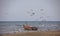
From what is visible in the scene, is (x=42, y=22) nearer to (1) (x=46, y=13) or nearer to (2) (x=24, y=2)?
(1) (x=46, y=13)

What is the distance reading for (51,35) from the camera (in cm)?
206

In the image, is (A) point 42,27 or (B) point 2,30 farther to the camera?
(A) point 42,27

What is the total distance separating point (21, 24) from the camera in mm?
2191

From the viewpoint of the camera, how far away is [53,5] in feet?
7.69

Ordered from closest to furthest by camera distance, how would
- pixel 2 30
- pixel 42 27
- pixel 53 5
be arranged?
pixel 2 30 < pixel 42 27 < pixel 53 5

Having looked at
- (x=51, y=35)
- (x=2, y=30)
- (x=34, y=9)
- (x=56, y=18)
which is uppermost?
(x=34, y=9)

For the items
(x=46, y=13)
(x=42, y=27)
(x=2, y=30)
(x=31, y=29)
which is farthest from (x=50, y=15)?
(x=2, y=30)

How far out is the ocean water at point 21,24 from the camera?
2.07 m

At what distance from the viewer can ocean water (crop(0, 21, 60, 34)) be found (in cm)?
207

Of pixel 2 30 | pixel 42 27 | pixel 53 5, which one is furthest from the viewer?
pixel 53 5

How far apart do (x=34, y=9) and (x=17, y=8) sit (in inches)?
13.6

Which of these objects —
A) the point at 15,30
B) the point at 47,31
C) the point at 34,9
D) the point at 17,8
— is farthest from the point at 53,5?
the point at 15,30

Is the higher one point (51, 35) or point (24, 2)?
point (24, 2)

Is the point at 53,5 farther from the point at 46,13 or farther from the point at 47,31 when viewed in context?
the point at 47,31
